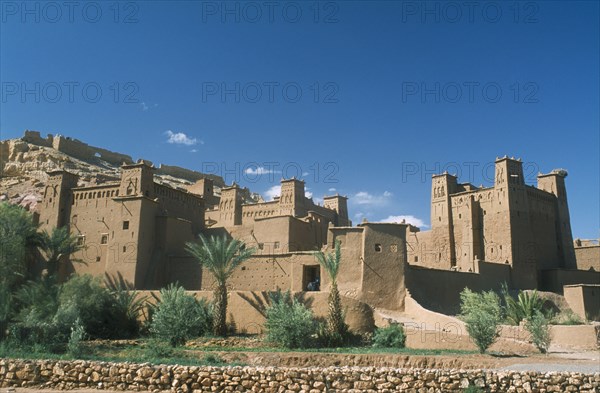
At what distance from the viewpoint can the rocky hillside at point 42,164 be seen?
4041 cm

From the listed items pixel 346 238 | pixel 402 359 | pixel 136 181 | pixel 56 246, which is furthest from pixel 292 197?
pixel 402 359

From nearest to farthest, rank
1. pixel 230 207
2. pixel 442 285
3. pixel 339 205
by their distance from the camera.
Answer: pixel 442 285, pixel 230 207, pixel 339 205

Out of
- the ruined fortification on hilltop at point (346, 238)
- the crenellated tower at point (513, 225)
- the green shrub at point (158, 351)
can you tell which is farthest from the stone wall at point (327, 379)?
the crenellated tower at point (513, 225)

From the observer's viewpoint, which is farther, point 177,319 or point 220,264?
point 220,264

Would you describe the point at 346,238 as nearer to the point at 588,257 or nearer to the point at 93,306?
the point at 93,306

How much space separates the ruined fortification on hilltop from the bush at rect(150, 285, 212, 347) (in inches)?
191

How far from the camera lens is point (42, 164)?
156ft

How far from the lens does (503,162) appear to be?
36.1 metres

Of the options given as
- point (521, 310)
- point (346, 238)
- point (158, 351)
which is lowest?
point (158, 351)

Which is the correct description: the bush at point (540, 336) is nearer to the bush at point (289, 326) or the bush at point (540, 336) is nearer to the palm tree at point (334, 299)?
the palm tree at point (334, 299)

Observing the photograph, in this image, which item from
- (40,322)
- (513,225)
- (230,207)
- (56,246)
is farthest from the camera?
(230,207)

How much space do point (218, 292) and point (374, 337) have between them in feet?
22.2

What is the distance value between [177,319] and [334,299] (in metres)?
6.25

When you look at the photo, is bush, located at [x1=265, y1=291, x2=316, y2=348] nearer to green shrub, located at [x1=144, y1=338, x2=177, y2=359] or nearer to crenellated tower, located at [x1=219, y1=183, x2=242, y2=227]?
green shrub, located at [x1=144, y1=338, x2=177, y2=359]
